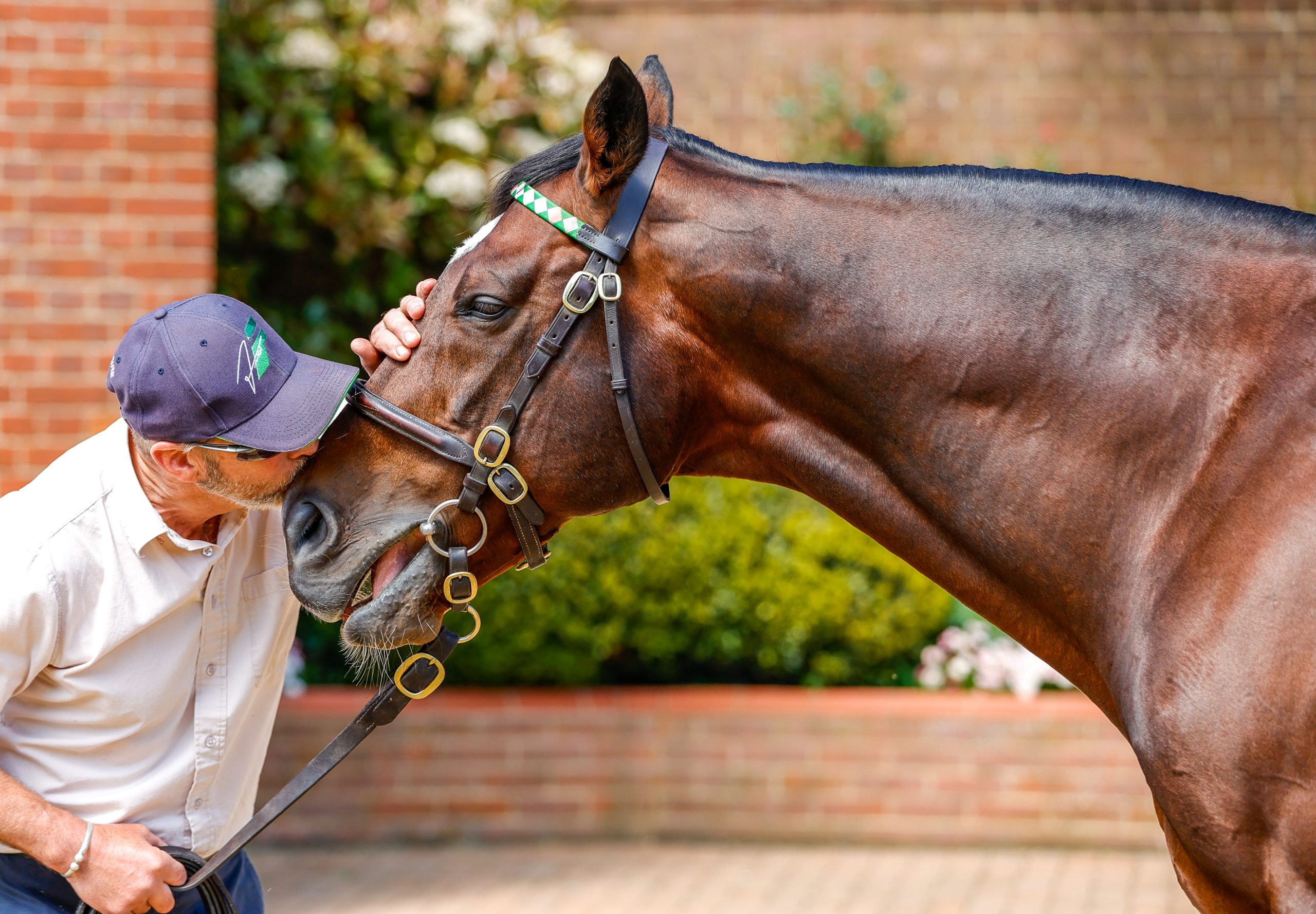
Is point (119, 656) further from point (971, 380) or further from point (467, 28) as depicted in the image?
point (467, 28)

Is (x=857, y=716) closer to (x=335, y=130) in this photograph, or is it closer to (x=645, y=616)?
(x=645, y=616)

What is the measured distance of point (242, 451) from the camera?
218cm

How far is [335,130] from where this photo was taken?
21.7 feet

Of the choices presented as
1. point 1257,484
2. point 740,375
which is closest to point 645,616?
point 740,375

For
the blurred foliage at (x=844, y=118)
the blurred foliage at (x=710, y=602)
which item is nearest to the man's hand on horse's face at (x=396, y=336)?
the blurred foliage at (x=710, y=602)

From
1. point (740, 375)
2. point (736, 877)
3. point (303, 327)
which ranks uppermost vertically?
point (740, 375)

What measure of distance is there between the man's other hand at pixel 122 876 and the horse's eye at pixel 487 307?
3.64 ft

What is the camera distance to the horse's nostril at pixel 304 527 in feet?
7.27

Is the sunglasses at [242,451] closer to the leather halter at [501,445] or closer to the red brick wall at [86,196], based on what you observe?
the leather halter at [501,445]

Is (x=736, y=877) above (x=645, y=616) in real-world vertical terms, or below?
below

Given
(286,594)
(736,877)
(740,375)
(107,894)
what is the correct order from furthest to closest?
(736,877), (286,594), (740,375), (107,894)

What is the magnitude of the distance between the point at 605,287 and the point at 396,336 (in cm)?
43

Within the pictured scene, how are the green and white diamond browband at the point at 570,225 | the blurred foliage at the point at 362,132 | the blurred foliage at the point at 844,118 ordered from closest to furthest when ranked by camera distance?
the green and white diamond browband at the point at 570,225, the blurred foliage at the point at 362,132, the blurred foliage at the point at 844,118

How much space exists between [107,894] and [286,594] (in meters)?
0.65
